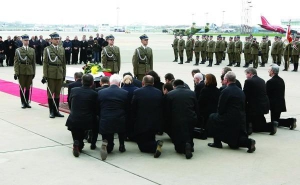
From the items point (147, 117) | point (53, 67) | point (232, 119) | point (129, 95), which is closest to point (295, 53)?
point (53, 67)

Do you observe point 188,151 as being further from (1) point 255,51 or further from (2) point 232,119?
(1) point 255,51

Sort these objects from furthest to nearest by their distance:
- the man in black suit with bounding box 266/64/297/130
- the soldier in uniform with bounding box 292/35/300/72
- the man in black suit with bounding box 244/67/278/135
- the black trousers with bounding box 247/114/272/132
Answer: the soldier in uniform with bounding box 292/35/300/72 → the man in black suit with bounding box 266/64/297/130 → the black trousers with bounding box 247/114/272/132 → the man in black suit with bounding box 244/67/278/135

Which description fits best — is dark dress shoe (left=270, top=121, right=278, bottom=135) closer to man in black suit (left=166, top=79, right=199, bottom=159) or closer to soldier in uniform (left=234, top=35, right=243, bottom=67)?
man in black suit (left=166, top=79, right=199, bottom=159)

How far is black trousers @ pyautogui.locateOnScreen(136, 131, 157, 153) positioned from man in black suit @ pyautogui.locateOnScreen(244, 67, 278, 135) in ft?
8.04

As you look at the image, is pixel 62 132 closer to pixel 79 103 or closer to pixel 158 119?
pixel 79 103

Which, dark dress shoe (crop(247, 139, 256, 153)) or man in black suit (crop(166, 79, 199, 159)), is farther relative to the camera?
dark dress shoe (crop(247, 139, 256, 153))

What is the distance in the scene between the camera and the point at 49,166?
6.28m

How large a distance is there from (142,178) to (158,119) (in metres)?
1.40

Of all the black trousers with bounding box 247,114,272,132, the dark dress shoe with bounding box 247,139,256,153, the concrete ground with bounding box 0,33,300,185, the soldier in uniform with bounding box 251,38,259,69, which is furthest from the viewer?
the soldier in uniform with bounding box 251,38,259,69

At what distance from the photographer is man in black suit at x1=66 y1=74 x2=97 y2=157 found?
6.90m

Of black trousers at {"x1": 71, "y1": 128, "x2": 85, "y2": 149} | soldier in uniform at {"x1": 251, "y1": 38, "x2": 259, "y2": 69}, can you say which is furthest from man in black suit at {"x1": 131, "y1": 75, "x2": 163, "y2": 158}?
soldier in uniform at {"x1": 251, "y1": 38, "x2": 259, "y2": 69}

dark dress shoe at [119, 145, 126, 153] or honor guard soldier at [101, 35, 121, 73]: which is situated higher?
honor guard soldier at [101, 35, 121, 73]

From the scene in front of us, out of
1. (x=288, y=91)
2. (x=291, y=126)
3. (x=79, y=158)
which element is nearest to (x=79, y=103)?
(x=79, y=158)

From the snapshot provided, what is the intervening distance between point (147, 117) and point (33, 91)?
8.02 m
